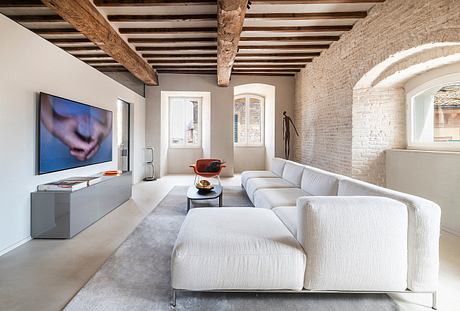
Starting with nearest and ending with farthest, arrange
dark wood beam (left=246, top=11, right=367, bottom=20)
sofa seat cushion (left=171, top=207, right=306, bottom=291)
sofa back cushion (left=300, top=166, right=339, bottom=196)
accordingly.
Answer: sofa seat cushion (left=171, top=207, right=306, bottom=291) → sofa back cushion (left=300, top=166, right=339, bottom=196) → dark wood beam (left=246, top=11, right=367, bottom=20)

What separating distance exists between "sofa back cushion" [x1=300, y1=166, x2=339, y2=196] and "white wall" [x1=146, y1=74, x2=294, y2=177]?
168 inches

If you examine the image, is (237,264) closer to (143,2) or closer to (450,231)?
(450,231)

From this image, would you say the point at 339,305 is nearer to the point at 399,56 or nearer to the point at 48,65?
the point at 399,56

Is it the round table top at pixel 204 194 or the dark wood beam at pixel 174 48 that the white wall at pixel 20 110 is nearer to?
the round table top at pixel 204 194

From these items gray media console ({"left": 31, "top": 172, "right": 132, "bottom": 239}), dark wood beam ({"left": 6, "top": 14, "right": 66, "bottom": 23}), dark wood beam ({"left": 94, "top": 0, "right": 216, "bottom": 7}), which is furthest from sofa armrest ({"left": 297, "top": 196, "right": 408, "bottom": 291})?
dark wood beam ({"left": 6, "top": 14, "right": 66, "bottom": 23})

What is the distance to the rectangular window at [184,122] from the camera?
29.6ft

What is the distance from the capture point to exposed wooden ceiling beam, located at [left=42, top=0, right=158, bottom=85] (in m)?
3.09

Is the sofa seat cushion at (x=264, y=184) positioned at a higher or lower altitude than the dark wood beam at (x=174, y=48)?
lower

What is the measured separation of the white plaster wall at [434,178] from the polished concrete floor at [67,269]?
0.92 ft

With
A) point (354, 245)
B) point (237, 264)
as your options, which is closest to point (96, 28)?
point (237, 264)

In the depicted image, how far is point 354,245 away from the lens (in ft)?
5.65

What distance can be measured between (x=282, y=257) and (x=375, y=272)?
609 millimetres

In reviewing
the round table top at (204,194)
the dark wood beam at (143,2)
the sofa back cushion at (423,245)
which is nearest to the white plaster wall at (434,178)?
the sofa back cushion at (423,245)

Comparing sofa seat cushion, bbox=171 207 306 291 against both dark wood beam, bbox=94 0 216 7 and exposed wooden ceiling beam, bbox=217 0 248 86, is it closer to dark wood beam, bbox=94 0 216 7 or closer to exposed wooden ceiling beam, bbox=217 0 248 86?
exposed wooden ceiling beam, bbox=217 0 248 86
